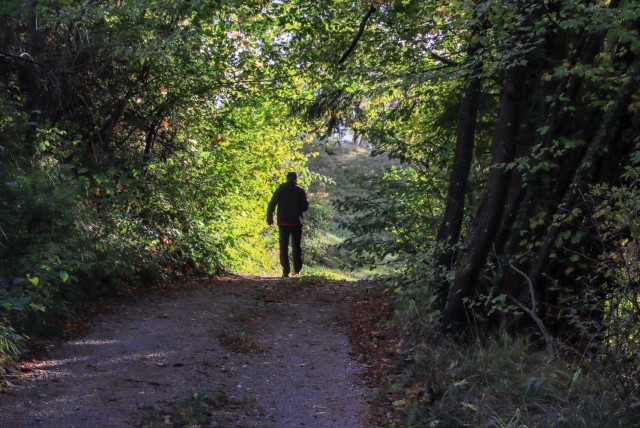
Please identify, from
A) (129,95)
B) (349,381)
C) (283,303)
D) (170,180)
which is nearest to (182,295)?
(283,303)

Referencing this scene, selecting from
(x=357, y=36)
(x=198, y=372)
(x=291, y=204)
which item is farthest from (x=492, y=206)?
(x=291, y=204)

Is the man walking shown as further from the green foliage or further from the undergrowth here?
the undergrowth

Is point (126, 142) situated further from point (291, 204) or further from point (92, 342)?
point (92, 342)

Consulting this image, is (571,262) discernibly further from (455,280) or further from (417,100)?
(417,100)

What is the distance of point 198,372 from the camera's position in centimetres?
709

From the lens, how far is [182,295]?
1104cm

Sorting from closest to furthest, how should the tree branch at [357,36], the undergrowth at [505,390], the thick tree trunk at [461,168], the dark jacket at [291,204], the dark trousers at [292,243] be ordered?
the undergrowth at [505,390] < the thick tree trunk at [461,168] < the tree branch at [357,36] < the dark jacket at [291,204] < the dark trousers at [292,243]

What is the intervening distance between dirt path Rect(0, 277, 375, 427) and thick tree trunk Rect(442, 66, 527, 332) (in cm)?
142

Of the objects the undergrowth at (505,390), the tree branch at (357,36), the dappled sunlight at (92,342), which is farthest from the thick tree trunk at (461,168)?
the dappled sunlight at (92,342)

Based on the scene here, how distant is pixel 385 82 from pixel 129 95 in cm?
520

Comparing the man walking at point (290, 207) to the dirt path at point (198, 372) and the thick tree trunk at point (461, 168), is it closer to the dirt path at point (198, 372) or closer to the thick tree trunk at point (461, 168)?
the dirt path at point (198, 372)

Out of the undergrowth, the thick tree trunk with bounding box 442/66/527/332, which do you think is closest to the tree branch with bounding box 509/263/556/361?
the undergrowth

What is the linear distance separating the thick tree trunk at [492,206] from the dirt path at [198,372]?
4.66ft

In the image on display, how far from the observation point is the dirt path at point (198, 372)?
18.9 ft
